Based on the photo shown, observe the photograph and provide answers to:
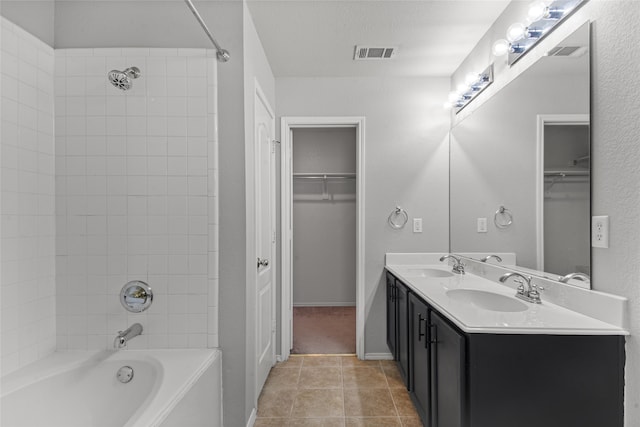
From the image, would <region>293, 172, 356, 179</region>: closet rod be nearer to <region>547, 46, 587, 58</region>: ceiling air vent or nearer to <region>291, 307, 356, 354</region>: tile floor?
<region>291, 307, 356, 354</region>: tile floor

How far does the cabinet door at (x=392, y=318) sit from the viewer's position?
2525 mm

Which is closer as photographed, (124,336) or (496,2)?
(124,336)

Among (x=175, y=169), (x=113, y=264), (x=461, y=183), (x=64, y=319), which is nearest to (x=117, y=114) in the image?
(x=175, y=169)

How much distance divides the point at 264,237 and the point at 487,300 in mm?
1487

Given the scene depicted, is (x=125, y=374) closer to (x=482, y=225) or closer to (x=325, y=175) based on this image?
(x=482, y=225)

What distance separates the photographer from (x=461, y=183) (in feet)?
8.58

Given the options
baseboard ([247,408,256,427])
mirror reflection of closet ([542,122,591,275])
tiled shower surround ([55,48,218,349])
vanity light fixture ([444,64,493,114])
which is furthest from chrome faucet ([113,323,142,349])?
vanity light fixture ([444,64,493,114])

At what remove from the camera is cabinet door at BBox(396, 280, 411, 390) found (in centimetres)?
216

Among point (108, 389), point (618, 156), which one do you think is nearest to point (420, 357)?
point (618, 156)

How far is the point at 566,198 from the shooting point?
1454mm

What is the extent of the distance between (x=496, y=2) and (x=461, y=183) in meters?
1.22

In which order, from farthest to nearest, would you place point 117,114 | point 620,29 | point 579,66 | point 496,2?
point 496,2 < point 117,114 < point 579,66 < point 620,29

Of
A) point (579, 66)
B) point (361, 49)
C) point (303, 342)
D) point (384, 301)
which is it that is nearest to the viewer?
point (579, 66)

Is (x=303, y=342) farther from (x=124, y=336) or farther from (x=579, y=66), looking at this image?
(x=579, y=66)
